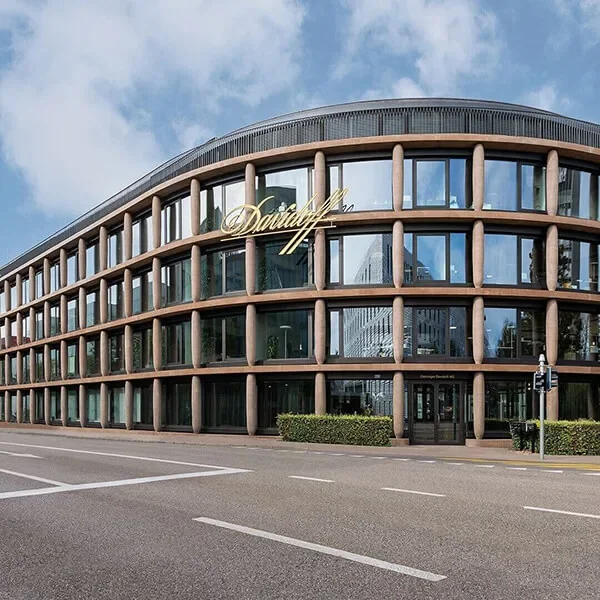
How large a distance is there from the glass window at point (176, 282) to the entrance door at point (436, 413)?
41.8 feet

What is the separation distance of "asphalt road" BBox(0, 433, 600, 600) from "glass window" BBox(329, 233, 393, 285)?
51.0ft

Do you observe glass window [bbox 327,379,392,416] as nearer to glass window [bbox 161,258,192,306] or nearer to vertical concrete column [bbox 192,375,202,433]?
vertical concrete column [bbox 192,375,202,433]

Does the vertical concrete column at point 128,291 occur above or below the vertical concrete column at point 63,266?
below

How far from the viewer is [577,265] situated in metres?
30.3

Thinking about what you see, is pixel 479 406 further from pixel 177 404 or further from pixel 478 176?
pixel 177 404

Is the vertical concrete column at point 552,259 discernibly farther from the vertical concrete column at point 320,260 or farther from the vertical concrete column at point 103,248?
the vertical concrete column at point 103,248

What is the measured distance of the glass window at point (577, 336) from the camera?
97.0 feet

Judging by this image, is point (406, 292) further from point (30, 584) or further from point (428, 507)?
point (30, 584)

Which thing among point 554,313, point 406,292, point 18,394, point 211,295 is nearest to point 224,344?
point 211,295

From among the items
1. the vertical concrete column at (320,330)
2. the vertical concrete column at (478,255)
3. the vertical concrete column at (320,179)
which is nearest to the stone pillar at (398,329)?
the vertical concrete column at (320,330)

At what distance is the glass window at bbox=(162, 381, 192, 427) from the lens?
3509 centimetres

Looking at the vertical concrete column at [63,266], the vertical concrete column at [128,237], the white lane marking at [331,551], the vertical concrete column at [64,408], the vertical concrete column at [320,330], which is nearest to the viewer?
the white lane marking at [331,551]

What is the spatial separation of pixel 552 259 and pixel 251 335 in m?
13.0

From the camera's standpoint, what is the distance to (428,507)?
1012cm
